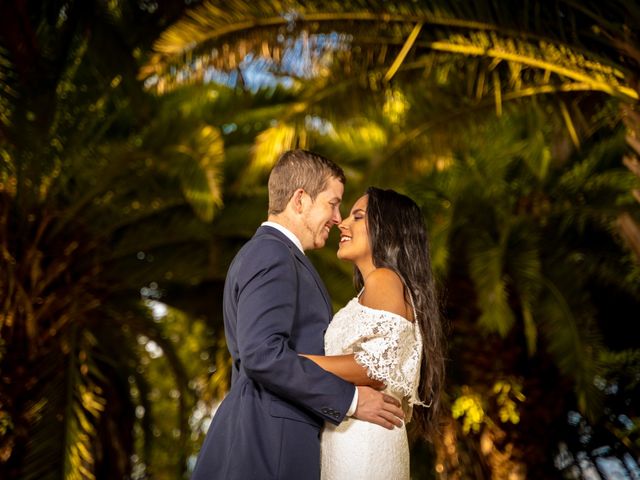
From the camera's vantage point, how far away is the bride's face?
160 inches

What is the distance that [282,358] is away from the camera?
11.3 ft

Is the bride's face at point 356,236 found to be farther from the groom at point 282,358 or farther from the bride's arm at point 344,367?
the bride's arm at point 344,367

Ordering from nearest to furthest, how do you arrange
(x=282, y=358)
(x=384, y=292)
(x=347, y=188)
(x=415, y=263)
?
1. (x=282, y=358)
2. (x=384, y=292)
3. (x=415, y=263)
4. (x=347, y=188)

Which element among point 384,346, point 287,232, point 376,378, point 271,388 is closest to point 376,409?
point 376,378

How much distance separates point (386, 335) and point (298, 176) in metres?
0.71

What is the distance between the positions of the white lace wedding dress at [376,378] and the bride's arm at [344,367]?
0.03 metres

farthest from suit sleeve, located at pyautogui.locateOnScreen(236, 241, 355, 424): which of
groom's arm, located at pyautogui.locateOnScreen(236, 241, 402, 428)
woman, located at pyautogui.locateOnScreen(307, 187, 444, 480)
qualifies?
woman, located at pyautogui.locateOnScreen(307, 187, 444, 480)

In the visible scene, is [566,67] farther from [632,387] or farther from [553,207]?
[632,387]

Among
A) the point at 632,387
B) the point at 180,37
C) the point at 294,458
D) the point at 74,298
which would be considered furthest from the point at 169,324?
the point at 294,458

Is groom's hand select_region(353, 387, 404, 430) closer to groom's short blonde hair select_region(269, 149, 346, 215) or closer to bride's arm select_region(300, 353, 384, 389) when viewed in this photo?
bride's arm select_region(300, 353, 384, 389)

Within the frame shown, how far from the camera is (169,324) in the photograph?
19406 mm

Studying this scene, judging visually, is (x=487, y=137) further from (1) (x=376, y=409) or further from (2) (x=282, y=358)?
(2) (x=282, y=358)

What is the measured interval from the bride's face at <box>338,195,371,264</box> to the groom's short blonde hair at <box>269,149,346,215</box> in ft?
0.97

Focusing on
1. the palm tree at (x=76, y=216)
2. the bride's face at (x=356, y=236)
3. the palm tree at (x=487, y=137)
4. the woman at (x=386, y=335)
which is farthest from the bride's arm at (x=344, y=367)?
the palm tree at (x=76, y=216)
